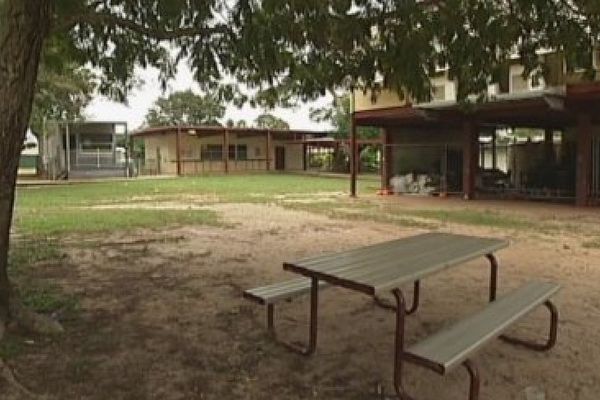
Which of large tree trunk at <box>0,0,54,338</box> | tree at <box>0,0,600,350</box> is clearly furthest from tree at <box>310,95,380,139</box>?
large tree trunk at <box>0,0,54,338</box>

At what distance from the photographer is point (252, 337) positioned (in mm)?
4625

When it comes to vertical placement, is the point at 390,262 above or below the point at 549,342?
above

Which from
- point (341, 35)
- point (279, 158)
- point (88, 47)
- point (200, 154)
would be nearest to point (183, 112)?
point (279, 158)

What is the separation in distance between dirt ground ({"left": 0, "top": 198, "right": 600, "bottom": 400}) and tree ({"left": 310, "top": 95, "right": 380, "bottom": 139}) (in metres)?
28.6

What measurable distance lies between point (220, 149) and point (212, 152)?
60cm

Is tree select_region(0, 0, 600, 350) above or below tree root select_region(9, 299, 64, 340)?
above

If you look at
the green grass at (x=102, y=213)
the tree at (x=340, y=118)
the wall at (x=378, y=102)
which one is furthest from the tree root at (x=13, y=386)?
the tree at (x=340, y=118)

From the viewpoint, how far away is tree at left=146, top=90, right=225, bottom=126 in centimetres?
6662

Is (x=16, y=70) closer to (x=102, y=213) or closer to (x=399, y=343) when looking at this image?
(x=399, y=343)

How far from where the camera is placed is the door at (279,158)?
45188 mm

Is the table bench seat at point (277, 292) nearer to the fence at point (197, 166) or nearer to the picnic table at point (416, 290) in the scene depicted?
the picnic table at point (416, 290)

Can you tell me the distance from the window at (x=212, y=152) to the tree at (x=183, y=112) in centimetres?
2386

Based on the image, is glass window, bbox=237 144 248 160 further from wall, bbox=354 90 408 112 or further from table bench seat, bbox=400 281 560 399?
table bench seat, bbox=400 281 560 399

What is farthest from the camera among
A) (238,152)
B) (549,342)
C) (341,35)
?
(238,152)
